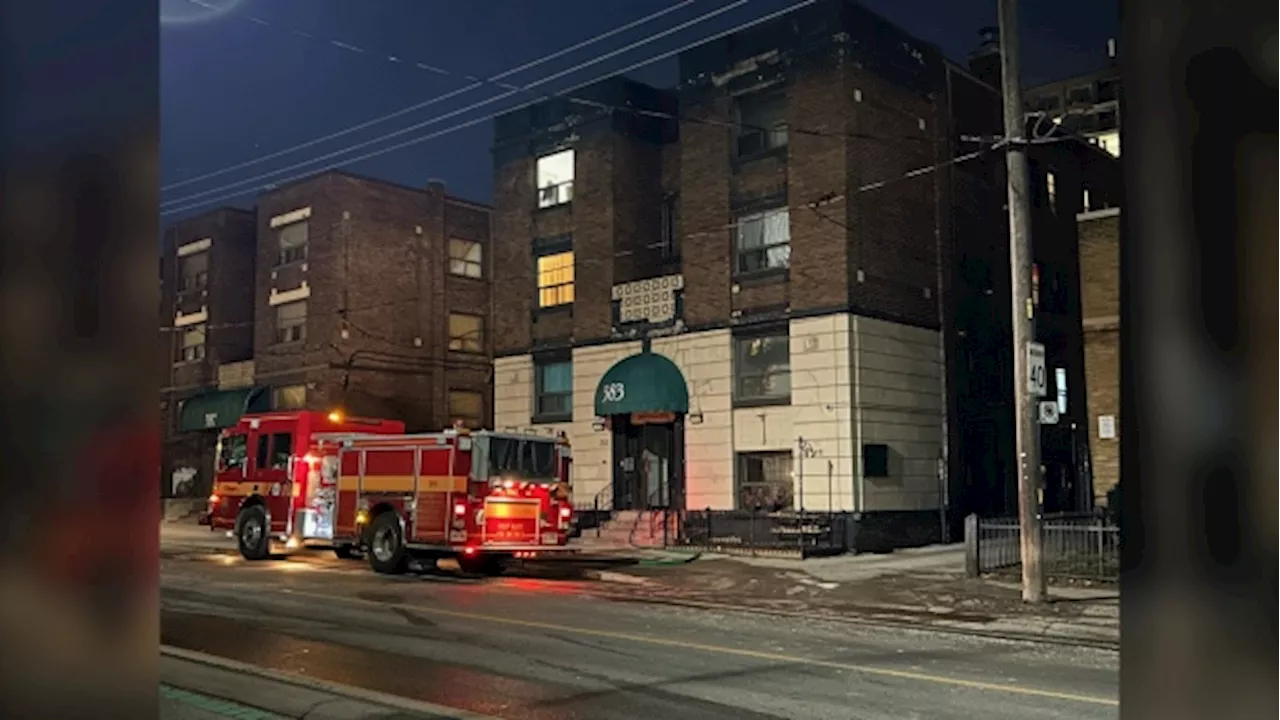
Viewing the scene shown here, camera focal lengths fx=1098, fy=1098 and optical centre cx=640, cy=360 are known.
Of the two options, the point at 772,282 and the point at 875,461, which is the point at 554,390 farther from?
the point at 875,461

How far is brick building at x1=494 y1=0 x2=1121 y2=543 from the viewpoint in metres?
26.2

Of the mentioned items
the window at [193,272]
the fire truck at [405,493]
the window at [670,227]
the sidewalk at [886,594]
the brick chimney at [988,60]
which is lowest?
the sidewalk at [886,594]

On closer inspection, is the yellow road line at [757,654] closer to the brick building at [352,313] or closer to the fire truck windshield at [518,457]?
the fire truck windshield at [518,457]

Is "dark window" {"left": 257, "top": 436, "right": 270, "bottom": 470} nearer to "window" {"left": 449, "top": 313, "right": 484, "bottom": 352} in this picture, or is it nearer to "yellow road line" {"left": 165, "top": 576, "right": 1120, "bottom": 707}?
"yellow road line" {"left": 165, "top": 576, "right": 1120, "bottom": 707}

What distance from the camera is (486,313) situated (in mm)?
44719

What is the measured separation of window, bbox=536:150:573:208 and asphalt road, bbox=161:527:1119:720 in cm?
1751

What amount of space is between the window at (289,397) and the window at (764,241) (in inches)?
764

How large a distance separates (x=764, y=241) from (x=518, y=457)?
32.5ft

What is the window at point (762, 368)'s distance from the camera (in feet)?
88.2

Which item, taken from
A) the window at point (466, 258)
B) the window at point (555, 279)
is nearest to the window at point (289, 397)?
the window at point (466, 258)

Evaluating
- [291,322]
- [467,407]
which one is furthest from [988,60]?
[291,322]
